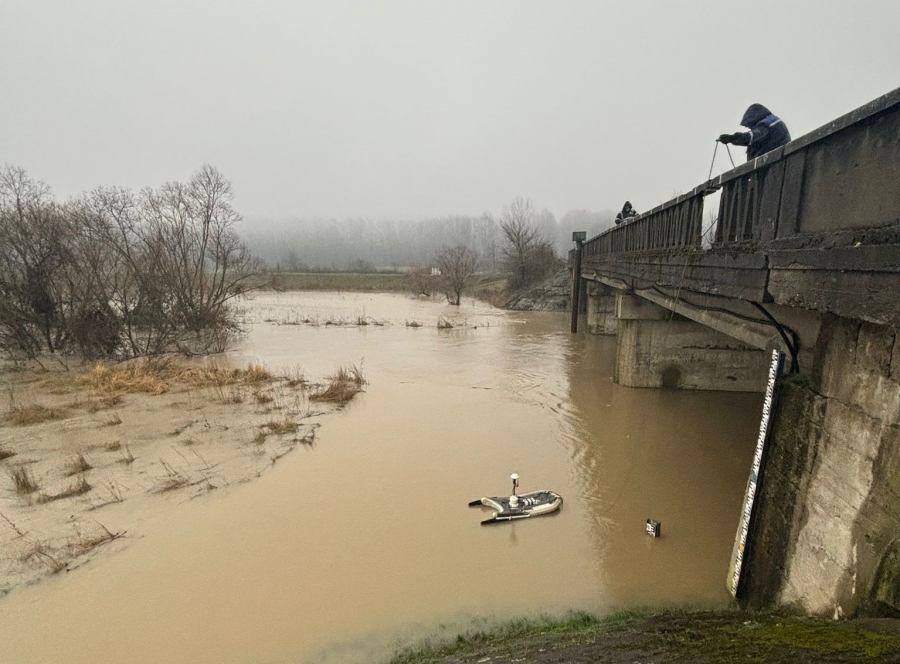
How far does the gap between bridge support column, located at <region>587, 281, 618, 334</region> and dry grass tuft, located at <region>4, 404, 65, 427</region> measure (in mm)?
22716

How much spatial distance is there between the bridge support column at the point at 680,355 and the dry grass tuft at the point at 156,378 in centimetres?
1219

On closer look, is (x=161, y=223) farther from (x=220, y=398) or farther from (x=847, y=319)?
(x=847, y=319)

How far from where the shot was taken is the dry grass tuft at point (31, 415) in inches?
474

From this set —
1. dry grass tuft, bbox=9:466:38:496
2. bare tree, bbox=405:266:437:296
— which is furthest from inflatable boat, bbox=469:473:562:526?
bare tree, bbox=405:266:437:296

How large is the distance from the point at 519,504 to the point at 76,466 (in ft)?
28.5

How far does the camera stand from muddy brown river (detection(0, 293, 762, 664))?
5344mm

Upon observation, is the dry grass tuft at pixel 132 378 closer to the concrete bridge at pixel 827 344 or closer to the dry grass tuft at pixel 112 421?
the dry grass tuft at pixel 112 421

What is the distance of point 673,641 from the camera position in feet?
12.3

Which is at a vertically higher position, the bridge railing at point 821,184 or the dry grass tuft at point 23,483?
the bridge railing at point 821,184

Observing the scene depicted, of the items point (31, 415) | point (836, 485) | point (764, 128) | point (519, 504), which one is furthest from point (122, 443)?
point (764, 128)

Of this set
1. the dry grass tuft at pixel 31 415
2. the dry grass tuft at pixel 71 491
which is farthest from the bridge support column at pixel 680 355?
the dry grass tuft at pixel 31 415

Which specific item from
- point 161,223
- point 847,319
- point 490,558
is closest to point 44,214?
point 161,223

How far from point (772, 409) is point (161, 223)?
91.7ft

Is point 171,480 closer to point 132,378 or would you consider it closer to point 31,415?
point 31,415
